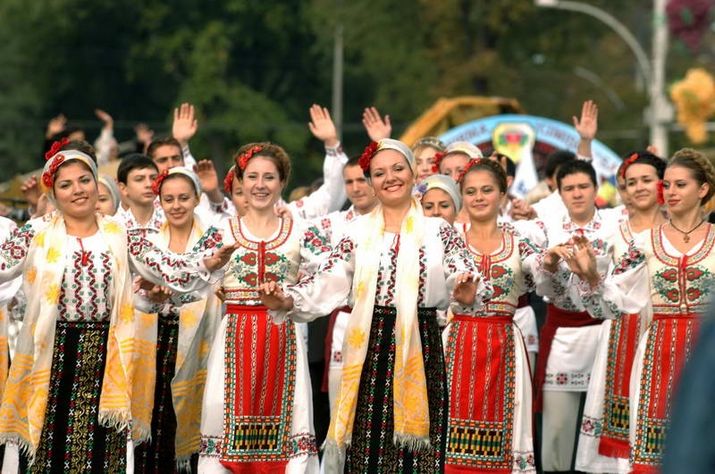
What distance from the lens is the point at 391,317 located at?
7762 millimetres

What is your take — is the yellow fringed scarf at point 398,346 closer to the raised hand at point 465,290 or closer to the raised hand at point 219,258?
the raised hand at point 465,290

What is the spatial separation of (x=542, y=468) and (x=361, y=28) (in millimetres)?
26081

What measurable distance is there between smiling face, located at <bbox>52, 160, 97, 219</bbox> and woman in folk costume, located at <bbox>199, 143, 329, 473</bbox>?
0.66 meters

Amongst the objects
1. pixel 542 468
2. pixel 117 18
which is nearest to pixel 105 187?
pixel 542 468

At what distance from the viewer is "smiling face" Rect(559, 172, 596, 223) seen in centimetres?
975

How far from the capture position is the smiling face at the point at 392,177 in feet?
25.9

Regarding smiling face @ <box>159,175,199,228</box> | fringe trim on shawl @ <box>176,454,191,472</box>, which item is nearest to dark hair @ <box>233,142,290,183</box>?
smiling face @ <box>159,175,199,228</box>

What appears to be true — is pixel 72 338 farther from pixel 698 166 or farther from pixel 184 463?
pixel 698 166

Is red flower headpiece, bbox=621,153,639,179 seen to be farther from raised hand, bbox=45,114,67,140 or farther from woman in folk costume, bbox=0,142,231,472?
raised hand, bbox=45,114,67,140

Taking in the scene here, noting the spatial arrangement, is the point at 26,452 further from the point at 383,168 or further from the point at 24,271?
the point at 383,168

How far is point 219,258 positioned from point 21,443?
1171 mm

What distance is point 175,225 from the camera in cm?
892

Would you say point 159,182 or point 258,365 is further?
point 159,182

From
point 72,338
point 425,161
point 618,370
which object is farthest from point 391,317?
point 425,161
